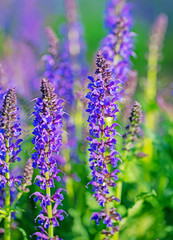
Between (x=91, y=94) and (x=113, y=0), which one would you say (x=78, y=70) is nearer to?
(x=113, y=0)

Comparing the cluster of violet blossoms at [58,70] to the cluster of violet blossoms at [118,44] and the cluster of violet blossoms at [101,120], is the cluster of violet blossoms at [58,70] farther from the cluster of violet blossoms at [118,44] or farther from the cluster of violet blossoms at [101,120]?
the cluster of violet blossoms at [101,120]

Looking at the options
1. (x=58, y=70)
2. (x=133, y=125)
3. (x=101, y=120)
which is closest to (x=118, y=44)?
(x=58, y=70)

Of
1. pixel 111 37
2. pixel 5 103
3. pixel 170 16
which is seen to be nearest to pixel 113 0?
pixel 111 37

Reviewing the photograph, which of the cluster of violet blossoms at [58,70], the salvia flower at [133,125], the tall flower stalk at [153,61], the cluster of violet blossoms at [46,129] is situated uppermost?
the tall flower stalk at [153,61]

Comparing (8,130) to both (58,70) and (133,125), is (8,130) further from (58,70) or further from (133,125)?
(58,70)

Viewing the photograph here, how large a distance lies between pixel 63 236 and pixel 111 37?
102 inches

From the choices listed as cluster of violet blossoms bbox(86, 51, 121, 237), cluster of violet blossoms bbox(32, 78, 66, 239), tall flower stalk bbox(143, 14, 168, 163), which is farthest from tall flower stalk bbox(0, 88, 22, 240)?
tall flower stalk bbox(143, 14, 168, 163)

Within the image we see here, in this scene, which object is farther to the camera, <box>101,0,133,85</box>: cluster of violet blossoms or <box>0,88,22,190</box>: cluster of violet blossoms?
<box>101,0,133,85</box>: cluster of violet blossoms

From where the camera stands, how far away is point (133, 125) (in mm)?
3729

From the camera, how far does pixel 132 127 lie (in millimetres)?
3770

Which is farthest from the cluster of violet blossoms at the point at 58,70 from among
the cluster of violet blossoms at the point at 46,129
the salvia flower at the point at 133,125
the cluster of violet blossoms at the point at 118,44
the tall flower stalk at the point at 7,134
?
the cluster of violet blossoms at the point at 46,129

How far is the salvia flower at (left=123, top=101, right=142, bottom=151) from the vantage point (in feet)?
11.6

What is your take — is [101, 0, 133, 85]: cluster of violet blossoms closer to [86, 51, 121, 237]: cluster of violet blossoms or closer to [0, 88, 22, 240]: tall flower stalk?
[86, 51, 121, 237]: cluster of violet blossoms

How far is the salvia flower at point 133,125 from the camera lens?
3523 mm
